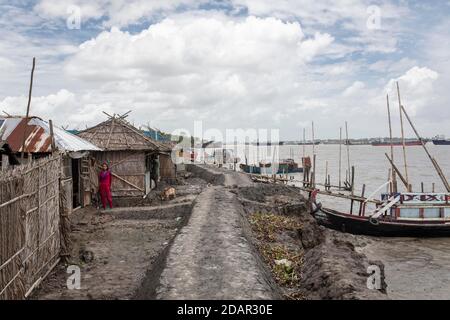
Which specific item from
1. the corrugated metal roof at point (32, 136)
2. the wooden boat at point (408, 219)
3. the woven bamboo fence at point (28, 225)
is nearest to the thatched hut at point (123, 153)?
the corrugated metal roof at point (32, 136)

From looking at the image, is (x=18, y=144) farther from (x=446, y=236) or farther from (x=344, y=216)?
(x=446, y=236)

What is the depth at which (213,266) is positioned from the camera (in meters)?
8.27

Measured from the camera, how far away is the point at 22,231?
721 centimetres

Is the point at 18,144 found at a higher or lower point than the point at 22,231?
higher

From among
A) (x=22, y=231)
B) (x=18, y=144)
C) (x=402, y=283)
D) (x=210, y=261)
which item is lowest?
(x=402, y=283)

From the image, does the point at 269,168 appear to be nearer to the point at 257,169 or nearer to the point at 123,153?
the point at 257,169

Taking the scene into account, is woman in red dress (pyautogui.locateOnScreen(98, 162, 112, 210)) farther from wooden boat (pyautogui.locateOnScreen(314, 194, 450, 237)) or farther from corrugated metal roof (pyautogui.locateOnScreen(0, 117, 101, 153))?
wooden boat (pyautogui.locateOnScreen(314, 194, 450, 237))

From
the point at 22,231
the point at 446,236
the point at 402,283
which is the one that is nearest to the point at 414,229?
the point at 446,236

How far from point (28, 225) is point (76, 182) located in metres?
9.34

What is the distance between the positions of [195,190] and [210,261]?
14341mm

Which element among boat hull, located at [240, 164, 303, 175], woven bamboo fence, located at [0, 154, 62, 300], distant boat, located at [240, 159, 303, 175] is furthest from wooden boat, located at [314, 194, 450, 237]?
distant boat, located at [240, 159, 303, 175]

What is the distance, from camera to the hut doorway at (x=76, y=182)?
16.5m

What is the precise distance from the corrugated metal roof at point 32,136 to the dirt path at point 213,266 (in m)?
4.87

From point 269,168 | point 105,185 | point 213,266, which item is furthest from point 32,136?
point 269,168
